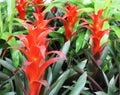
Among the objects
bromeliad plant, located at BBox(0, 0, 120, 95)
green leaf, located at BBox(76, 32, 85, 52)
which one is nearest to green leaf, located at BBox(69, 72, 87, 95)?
bromeliad plant, located at BBox(0, 0, 120, 95)

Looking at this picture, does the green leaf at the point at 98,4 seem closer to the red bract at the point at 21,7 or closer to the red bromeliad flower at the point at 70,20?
the red bromeliad flower at the point at 70,20

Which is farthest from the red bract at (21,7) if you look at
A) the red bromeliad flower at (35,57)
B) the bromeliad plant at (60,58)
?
the red bromeliad flower at (35,57)

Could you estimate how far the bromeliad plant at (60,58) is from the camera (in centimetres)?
113

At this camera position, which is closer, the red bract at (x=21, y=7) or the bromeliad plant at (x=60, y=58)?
the bromeliad plant at (x=60, y=58)

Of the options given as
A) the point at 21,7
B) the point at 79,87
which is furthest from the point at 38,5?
the point at 79,87

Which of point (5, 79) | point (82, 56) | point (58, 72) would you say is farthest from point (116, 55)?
point (5, 79)

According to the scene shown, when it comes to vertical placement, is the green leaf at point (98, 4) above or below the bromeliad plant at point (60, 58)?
above

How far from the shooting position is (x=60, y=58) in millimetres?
1145

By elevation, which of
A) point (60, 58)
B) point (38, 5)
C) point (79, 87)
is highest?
point (38, 5)

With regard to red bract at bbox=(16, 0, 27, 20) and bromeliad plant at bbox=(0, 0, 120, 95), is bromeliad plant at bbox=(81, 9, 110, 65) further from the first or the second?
red bract at bbox=(16, 0, 27, 20)

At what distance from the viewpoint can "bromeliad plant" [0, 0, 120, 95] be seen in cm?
113

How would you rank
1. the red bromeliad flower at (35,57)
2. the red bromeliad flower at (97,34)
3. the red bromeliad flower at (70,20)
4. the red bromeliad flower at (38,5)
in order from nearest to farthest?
the red bromeliad flower at (35,57) → the red bromeliad flower at (97,34) → the red bromeliad flower at (70,20) → the red bromeliad flower at (38,5)

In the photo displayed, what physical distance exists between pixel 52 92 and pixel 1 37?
19.7 inches

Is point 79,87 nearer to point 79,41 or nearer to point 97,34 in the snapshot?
point 97,34
